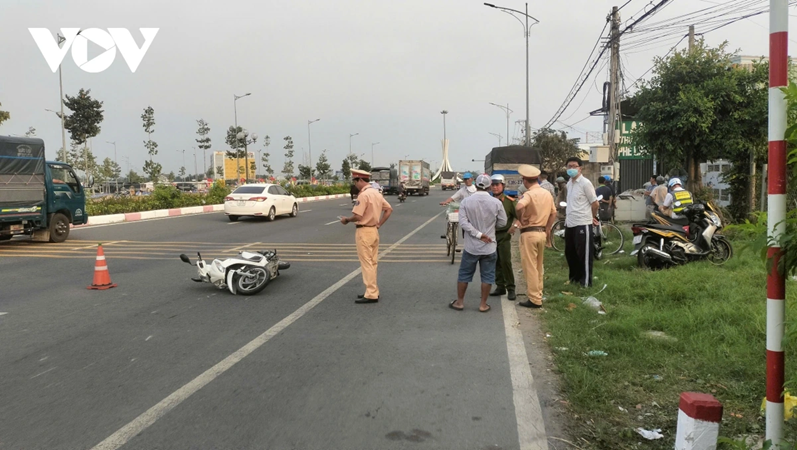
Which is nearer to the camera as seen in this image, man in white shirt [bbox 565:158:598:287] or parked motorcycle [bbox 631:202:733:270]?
man in white shirt [bbox 565:158:598:287]

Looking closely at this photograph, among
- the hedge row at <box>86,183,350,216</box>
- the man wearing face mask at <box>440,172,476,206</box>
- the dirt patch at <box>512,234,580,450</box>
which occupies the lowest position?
the dirt patch at <box>512,234,580,450</box>

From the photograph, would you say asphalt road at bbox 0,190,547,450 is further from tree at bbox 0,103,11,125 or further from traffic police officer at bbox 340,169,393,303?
tree at bbox 0,103,11,125

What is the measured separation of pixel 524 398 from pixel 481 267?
111 inches

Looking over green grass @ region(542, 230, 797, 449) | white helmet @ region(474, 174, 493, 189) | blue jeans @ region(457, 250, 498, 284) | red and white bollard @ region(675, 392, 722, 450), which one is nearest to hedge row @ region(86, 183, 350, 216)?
blue jeans @ region(457, 250, 498, 284)

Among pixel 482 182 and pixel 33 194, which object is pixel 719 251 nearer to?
pixel 482 182

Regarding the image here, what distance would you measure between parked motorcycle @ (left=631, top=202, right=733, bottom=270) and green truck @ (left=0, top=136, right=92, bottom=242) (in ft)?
43.0

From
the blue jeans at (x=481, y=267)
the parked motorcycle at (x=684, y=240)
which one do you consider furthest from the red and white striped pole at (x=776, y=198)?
the parked motorcycle at (x=684, y=240)

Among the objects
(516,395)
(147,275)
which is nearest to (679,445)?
(516,395)

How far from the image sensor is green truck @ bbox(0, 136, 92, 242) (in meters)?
13.3

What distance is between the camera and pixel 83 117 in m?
41.0

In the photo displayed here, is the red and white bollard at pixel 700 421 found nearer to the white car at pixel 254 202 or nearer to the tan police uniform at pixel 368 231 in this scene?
the tan police uniform at pixel 368 231

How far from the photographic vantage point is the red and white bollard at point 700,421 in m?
2.94

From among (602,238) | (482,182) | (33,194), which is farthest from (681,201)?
(33,194)

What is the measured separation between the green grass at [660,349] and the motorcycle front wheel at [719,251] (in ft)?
3.71
